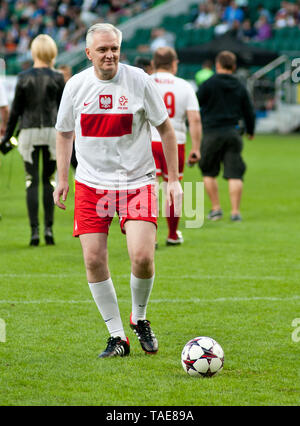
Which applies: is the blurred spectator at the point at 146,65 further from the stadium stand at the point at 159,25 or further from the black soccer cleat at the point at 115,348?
the stadium stand at the point at 159,25

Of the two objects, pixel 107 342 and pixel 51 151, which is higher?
pixel 51 151

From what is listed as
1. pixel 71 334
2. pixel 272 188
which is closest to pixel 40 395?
pixel 71 334

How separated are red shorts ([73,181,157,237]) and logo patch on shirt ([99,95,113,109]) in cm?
55

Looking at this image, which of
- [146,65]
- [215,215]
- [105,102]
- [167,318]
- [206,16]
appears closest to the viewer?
[105,102]

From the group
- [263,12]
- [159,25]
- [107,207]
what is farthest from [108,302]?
[159,25]

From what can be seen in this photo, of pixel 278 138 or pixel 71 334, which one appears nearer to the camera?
pixel 71 334

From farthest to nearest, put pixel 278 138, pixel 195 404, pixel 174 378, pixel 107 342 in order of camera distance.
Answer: pixel 278 138 → pixel 107 342 → pixel 174 378 → pixel 195 404

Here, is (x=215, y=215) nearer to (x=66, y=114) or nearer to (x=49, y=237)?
(x=49, y=237)

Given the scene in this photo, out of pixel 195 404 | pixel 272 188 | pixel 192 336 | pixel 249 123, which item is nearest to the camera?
pixel 195 404

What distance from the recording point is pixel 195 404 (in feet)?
15.7

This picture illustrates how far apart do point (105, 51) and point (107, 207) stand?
103cm

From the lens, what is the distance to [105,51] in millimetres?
5480

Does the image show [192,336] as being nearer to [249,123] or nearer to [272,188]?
[249,123]

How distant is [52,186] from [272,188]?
718 centimetres
